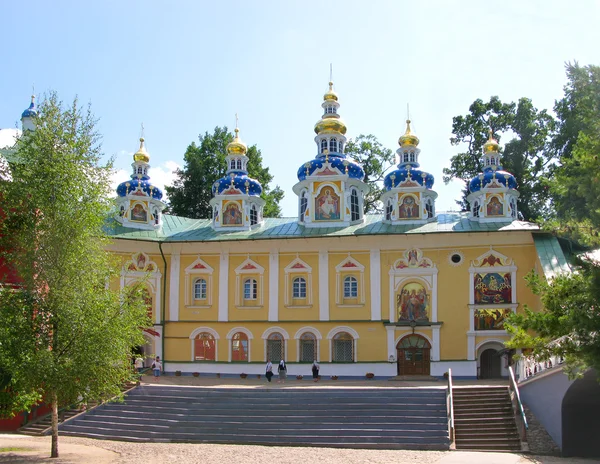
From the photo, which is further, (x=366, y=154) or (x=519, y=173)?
(x=366, y=154)

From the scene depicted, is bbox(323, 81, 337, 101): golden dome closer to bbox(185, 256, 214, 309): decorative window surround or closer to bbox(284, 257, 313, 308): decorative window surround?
bbox(284, 257, 313, 308): decorative window surround

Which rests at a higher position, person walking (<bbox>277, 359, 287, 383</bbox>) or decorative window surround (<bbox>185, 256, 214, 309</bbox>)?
decorative window surround (<bbox>185, 256, 214, 309</bbox>)

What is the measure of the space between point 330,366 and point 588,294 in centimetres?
1785

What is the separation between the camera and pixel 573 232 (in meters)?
11.6

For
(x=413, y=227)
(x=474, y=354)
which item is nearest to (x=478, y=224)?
(x=413, y=227)

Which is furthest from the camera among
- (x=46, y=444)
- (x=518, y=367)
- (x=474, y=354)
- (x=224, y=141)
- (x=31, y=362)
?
(x=224, y=141)

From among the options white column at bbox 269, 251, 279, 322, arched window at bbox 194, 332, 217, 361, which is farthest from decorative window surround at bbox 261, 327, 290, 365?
arched window at bbox 194, 332, 217, 361

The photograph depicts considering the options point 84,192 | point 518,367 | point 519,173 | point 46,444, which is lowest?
point 46,444

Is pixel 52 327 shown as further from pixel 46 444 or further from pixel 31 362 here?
pixel 46 444

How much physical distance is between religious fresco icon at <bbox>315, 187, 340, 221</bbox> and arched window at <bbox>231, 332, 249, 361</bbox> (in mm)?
6114

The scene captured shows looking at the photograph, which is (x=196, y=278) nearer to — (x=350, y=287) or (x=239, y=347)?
(x=239, y=347)

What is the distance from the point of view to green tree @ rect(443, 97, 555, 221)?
37.2 m

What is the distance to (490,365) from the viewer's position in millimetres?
27234

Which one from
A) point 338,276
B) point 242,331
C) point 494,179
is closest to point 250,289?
point 242,331
